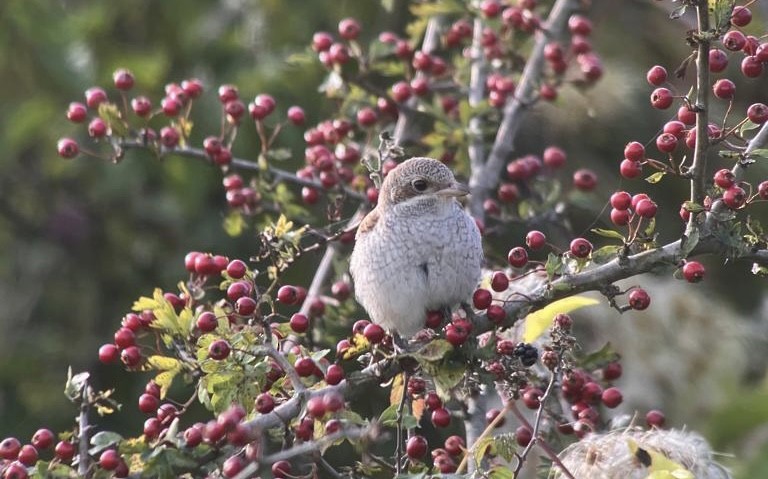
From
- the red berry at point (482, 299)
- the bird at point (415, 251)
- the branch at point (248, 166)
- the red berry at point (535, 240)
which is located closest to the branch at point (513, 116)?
the branch at point (248, 166)

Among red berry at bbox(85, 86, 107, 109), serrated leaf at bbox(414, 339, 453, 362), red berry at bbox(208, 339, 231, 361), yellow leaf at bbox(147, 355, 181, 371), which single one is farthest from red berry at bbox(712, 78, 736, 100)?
red berry at bbox(85, 86, 107, 109)

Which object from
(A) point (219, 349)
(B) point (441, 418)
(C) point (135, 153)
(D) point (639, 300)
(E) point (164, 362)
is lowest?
(B) point (441, 418)

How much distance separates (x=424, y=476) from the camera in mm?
3260

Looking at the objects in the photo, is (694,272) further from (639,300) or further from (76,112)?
(76,112)

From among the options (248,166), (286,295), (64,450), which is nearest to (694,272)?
(286,295)

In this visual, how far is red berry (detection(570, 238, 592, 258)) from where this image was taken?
3430mm

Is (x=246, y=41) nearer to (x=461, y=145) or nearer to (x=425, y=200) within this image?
(x=461, y=145)

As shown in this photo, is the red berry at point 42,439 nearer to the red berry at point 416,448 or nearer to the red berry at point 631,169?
the red berry at point 416,448

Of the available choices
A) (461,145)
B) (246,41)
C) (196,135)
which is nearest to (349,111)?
(461,145)

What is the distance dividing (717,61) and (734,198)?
1.41 feet

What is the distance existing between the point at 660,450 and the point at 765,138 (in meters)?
0.99

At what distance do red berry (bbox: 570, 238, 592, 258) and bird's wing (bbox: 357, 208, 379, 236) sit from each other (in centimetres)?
110

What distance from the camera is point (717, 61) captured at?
3.39m

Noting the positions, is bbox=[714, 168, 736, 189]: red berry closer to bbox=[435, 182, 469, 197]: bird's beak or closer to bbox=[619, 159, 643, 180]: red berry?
bbox=[619, 159, 643, 180]: red berry
